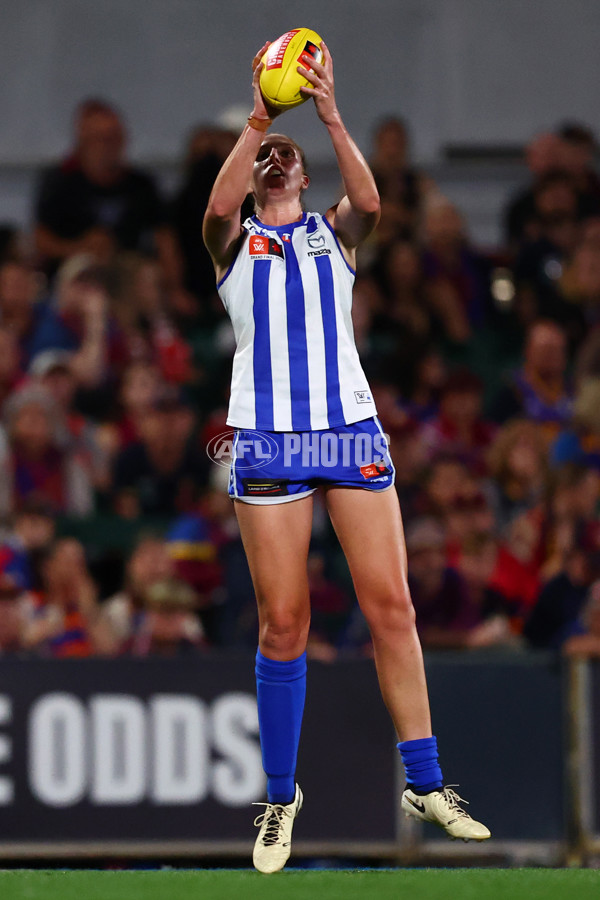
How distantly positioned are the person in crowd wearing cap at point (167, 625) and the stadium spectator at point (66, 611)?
235 millimetres

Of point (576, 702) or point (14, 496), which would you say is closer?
point (576, 702)

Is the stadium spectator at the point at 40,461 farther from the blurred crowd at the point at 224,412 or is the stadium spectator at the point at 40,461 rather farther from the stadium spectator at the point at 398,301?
the stadium spectator at the point at 398,301

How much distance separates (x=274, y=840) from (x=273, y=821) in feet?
0.19

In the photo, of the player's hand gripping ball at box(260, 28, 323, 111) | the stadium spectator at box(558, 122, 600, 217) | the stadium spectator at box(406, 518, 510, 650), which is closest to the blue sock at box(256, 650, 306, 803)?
the player's hand gripping ball at box(260, 28, 323, 111)

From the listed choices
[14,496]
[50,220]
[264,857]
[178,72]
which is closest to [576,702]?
[264,857]

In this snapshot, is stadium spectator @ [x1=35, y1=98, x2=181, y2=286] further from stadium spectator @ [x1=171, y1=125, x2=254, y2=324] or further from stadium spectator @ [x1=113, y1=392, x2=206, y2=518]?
stadium spectator @ [x1=113, y1=392, x2=206, y2=518]

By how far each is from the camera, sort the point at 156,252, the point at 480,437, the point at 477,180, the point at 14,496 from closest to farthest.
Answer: the point at 14,496
the point at 480,437
the point at 156,252
the point at 477,180

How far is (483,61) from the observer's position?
477 inches

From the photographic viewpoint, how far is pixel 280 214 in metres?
4.36

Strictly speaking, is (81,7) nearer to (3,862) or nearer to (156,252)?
(156,252)

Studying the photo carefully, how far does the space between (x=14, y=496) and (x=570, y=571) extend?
122 inches

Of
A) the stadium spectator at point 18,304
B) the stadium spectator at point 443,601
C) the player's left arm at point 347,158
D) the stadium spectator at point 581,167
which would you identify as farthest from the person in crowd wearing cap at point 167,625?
the stadium spectator at point 581,167

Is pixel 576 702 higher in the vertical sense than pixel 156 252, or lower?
lower

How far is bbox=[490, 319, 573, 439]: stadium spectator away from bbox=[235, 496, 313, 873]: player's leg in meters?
4.83
